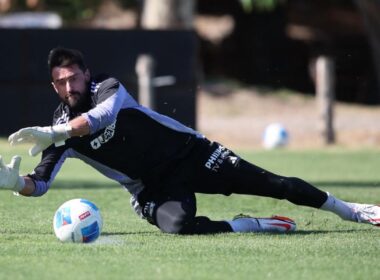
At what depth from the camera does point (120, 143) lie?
8.62 m

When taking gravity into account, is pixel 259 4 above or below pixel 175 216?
below

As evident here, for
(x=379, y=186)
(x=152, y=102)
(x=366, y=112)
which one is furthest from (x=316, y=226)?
(x=366, y=112)

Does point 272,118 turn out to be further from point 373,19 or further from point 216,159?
point 216,159

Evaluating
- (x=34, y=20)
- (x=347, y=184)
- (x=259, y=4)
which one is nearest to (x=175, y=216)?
(x=347, y=184)

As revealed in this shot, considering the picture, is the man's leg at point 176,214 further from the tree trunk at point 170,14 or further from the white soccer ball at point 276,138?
the tree trunk at point 170,14

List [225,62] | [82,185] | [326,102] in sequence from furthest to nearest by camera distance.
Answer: [225,62], [326,102], [82,185]

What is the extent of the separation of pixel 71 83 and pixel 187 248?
160cm

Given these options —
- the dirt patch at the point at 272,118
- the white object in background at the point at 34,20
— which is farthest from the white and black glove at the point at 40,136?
the white object in background at the point at 34,20

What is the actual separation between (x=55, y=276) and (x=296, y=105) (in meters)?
21.3

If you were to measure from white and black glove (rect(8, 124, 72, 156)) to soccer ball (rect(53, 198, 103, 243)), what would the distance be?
1.74 feet

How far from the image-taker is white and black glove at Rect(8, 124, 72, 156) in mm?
7931

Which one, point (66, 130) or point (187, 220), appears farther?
point (187, 220)

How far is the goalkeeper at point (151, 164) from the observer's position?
8.38 m

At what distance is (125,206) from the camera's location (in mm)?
11578
